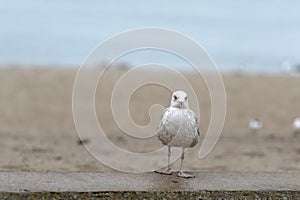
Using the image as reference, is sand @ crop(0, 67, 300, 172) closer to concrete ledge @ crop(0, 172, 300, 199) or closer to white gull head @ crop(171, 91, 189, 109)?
concrete ledge @ crop(0, 172, 300, 199)

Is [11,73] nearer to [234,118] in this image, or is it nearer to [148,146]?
[234,118]

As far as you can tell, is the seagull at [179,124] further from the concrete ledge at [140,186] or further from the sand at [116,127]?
the sand at [116,127]

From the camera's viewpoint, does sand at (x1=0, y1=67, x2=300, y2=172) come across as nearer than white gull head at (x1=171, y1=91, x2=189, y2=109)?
No

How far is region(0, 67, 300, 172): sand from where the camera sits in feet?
32.3

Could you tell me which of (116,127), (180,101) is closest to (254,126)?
(116,127)

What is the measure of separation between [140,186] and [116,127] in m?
10.6

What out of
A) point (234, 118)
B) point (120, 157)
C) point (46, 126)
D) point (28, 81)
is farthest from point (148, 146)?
point (28, 81)

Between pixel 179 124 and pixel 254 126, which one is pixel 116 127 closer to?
pixel 254 126

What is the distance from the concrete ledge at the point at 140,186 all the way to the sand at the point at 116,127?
3.33 metres

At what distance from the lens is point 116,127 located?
15266 millimetres

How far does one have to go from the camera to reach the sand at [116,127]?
9.84 m

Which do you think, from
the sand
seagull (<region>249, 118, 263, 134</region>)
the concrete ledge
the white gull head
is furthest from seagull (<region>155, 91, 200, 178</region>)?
seagull (<region>249, 118, 263, 134</region>)

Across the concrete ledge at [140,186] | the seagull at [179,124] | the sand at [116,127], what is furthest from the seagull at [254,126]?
the seagull at [179,124]

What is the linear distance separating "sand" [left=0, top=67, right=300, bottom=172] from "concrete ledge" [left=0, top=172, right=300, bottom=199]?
10.9ft
